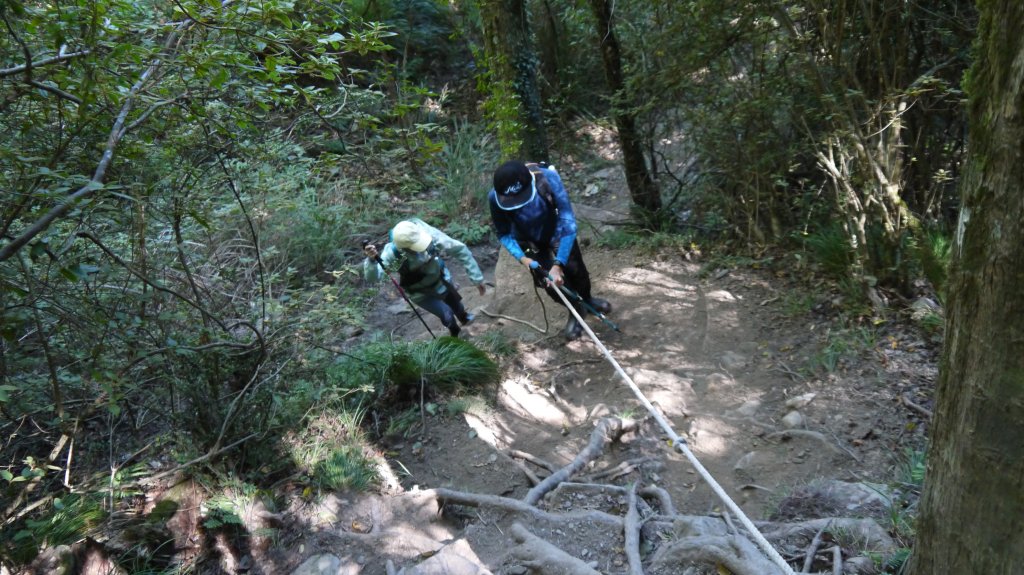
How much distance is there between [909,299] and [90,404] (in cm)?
605

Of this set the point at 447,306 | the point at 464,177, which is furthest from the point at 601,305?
the point at 464,177

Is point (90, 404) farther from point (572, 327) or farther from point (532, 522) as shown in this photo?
point (572, 327)

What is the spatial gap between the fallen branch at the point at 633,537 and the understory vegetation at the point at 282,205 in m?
1.20

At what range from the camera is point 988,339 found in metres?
1.32

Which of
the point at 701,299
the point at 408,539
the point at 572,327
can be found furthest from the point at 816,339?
the point at 408,539

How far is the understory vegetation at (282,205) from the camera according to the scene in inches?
120

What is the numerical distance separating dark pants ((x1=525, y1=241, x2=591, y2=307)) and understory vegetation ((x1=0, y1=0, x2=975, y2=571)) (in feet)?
3.07

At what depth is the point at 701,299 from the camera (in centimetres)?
680

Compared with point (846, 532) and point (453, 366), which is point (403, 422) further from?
point (846, 532)

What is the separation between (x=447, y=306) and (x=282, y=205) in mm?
2298

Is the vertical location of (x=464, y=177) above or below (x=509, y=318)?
above

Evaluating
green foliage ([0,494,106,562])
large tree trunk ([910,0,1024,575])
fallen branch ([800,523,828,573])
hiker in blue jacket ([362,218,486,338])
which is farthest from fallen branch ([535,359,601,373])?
large tree trunk ([910,0,1024,575])

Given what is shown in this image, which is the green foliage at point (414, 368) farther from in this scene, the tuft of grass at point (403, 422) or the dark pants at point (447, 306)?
the dark pants at point (447, 306)

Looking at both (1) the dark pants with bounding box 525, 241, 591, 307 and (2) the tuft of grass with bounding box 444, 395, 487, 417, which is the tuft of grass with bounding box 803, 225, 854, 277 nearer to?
(1) the dark pants with bounding box 525, 241, 591, 307
